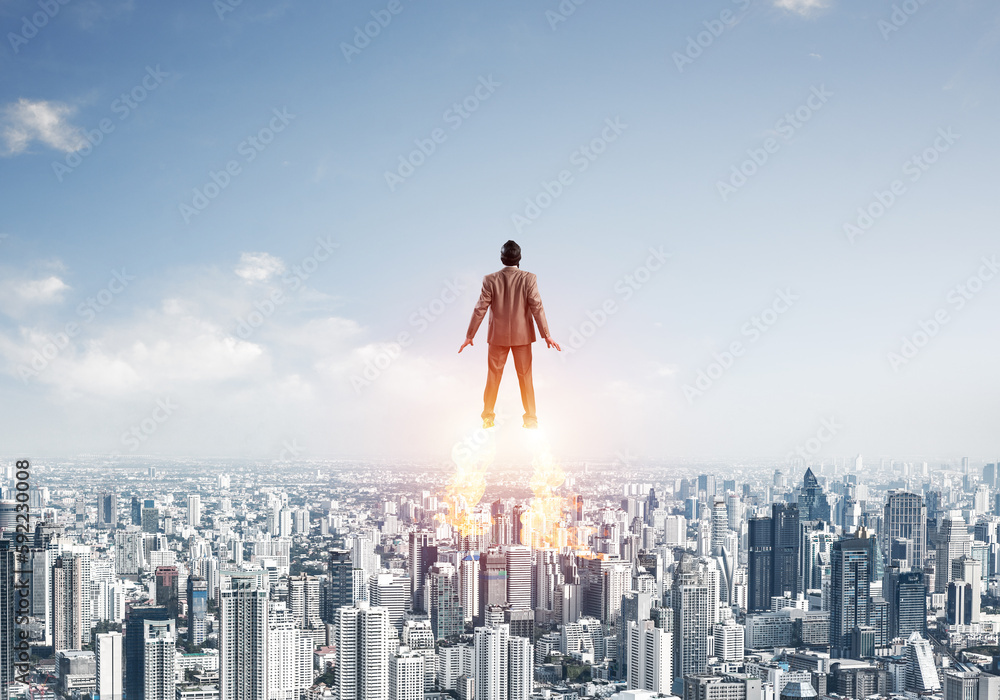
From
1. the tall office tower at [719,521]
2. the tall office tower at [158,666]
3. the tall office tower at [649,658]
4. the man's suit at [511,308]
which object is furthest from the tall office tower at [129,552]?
the man's suit at [511,308]

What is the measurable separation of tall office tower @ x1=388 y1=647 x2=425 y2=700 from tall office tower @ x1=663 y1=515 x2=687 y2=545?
7776 millimetres

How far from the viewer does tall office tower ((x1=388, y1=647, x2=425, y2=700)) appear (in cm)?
1095

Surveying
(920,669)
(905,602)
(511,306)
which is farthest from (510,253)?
(905,602)

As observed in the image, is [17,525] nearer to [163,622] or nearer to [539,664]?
[163,622]

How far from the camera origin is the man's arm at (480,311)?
3.36 m

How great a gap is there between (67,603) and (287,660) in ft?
10.2

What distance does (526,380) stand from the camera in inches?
136

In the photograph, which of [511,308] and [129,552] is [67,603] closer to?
[129,552]

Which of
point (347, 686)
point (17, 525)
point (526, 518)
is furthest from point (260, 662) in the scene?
point (526, 518)

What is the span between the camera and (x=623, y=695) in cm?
1109

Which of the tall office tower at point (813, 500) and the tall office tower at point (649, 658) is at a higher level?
the tall office tower at point (813, 500)

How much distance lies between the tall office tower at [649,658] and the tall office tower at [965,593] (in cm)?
652

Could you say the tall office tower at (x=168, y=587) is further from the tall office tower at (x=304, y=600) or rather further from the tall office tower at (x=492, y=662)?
the tall office tower at (x=492, y=662)

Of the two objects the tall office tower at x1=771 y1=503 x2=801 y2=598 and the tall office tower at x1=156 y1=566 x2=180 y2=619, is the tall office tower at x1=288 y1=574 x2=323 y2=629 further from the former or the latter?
the tall office tower at x1=771 y1=503 x2=801 y2=598
